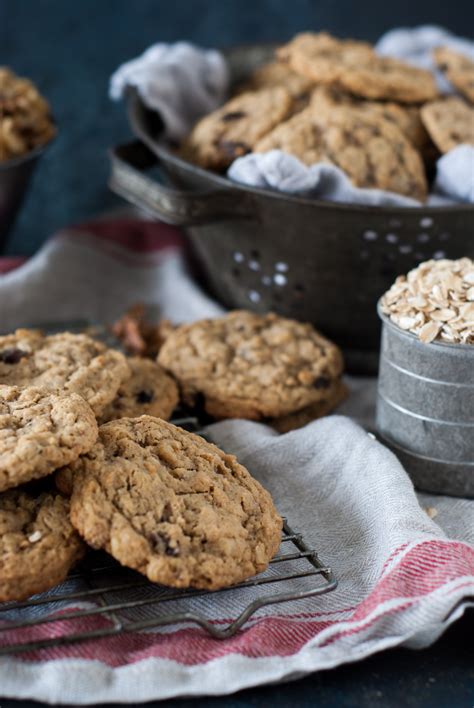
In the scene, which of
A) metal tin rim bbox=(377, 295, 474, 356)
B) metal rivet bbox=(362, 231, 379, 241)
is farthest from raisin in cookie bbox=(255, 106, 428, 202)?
metal tin rim bbox=(377, 295, 474, 356)

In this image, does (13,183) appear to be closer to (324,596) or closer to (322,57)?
(322,57)

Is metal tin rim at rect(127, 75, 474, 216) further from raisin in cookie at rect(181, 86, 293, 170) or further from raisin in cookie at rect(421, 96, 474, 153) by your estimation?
raisin in cookie at rect(421, 96, 474, 153)

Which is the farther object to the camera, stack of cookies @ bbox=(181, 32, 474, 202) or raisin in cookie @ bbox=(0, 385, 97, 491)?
stack of cookies @ bbox=(181, 32, 474, 202)

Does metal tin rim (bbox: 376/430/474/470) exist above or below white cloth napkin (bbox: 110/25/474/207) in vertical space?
below

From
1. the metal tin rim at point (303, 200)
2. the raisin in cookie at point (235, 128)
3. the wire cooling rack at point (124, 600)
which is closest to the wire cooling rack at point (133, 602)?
the wire cooling rack at point (124, 600)

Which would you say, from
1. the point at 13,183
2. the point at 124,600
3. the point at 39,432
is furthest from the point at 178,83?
the point at 124,600

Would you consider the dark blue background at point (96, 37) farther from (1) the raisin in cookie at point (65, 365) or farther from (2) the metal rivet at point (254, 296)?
(1) the raisin in cookie at point (65, 365)
